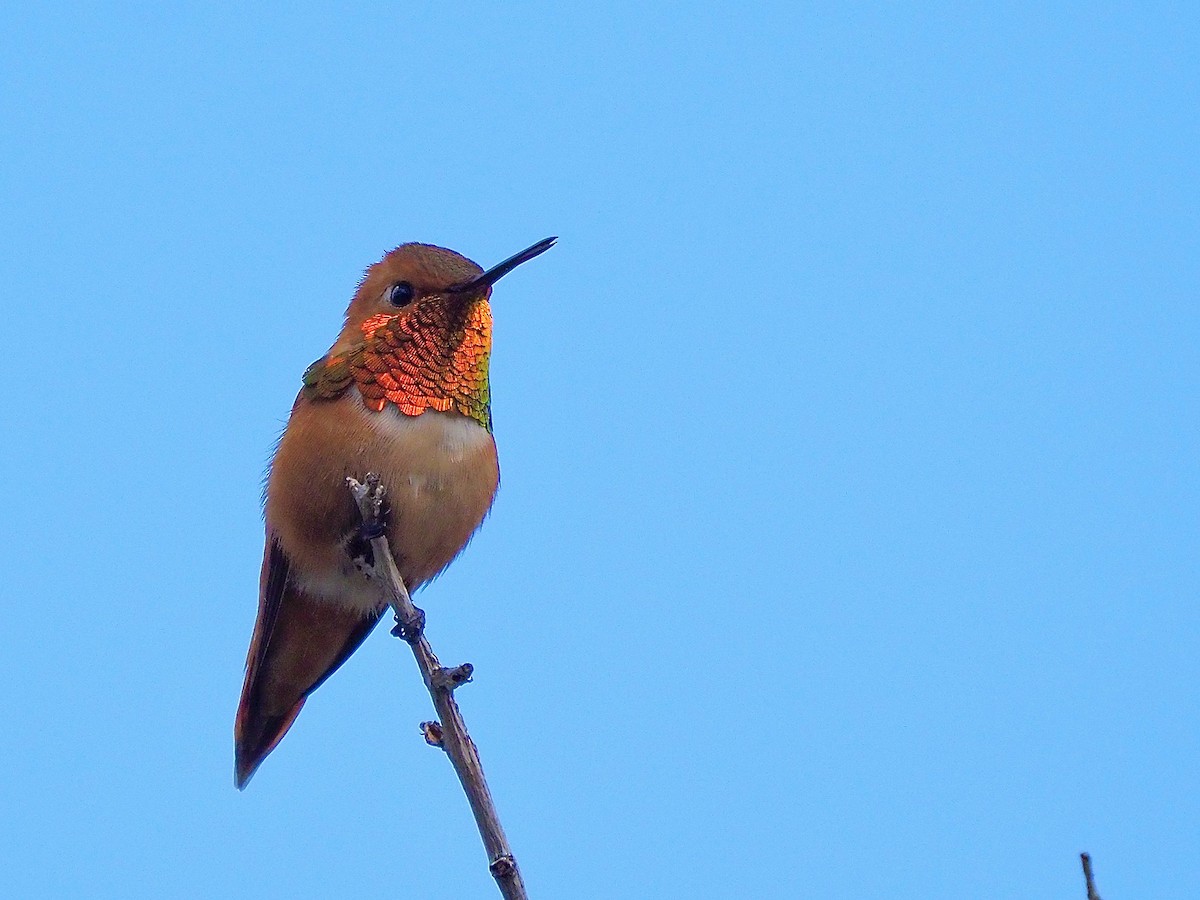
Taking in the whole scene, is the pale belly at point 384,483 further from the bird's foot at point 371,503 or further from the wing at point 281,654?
the wing at point 281,654

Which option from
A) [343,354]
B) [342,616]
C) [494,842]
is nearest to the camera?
[494,842]

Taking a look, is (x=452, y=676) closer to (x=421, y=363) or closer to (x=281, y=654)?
(x=421, y=363)

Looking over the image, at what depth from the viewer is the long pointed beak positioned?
584cm

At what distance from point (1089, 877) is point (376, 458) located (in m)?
3.70

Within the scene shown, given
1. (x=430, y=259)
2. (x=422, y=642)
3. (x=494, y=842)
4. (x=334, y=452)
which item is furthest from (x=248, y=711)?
(x=494, y=842)

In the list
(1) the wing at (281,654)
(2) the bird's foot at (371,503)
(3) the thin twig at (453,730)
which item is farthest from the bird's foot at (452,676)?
(1) the wing at (281,654)

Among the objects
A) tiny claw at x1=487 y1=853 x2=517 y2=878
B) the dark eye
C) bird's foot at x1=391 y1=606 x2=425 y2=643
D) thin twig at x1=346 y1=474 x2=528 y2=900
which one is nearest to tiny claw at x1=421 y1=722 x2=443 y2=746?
thin twig at x1=346 y1=474 x2=528 y2=900

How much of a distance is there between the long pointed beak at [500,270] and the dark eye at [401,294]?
236 mm

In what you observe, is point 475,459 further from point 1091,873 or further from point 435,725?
point 1091,873

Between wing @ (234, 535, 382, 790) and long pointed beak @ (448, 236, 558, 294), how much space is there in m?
1.53

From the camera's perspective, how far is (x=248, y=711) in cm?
675

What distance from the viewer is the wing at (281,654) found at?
21.3 feet

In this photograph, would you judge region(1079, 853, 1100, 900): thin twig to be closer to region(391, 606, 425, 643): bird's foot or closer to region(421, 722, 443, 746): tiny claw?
region(421, 722, 443, 746): tiny claw

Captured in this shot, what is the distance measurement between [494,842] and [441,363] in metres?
2.90
